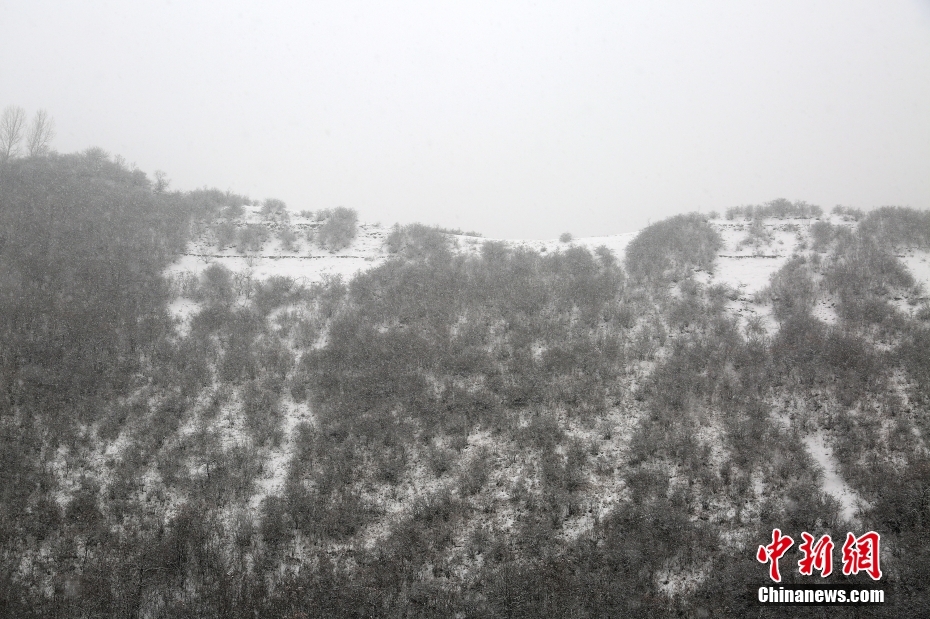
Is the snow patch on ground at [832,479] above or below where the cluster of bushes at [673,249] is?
below

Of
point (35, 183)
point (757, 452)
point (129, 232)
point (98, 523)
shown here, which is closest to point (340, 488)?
point (98, 523)

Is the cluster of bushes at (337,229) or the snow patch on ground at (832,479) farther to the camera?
the cluster of bushes at (337,229)

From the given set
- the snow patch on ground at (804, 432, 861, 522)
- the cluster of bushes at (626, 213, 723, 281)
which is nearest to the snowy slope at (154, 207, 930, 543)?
the snow patch on ground at (804, 432, 861, 522)

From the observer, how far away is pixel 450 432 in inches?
476

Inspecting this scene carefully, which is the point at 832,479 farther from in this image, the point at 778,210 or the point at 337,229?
the point at 337,229

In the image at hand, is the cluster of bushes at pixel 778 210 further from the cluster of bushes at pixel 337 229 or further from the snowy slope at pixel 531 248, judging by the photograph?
the cluster of bushes at pixel 337 229

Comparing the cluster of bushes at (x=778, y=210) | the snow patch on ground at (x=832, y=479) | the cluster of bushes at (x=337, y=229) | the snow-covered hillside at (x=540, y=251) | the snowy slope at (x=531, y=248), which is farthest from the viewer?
the cluster of bushes at (x=337, y=229)

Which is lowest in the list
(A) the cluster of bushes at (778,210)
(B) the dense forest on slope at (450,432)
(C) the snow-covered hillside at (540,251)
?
(B) the dense forest on slope at (450,432)

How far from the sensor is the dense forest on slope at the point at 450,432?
8.68m

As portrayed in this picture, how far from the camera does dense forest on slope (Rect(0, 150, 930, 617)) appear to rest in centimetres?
868

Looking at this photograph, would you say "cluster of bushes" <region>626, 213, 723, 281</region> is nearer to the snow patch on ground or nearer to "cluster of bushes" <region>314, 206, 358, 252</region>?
the snow patch on ground

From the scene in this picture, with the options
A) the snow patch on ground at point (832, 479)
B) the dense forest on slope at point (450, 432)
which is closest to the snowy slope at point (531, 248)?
the snow patch on ground at point (832, 479)

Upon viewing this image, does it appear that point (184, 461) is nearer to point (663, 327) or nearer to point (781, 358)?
point (663, 327)

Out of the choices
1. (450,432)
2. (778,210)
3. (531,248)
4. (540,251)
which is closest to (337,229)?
(531,248)
